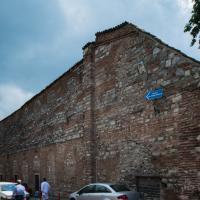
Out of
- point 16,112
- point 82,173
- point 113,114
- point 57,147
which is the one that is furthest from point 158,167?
point 16,112

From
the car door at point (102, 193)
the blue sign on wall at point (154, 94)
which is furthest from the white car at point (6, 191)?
the blue sign on wall at point (154, 94)

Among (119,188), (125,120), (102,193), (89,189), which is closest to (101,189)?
(102,193)

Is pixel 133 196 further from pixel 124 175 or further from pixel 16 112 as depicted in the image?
pixel 16 112

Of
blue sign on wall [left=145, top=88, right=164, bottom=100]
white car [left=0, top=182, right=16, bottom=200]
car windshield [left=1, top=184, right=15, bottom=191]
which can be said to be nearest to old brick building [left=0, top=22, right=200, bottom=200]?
blue sign on wall [left=145, top=88, right=164, bottom=100]

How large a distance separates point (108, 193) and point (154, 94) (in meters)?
4.21

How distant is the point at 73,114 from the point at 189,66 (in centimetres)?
921

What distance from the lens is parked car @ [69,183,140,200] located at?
49.1 feet

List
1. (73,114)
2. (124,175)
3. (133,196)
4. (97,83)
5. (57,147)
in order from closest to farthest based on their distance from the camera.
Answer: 1. (133,196)
2. (124,175)
3. (97,83)
4. (73,114)
5. (57,147)

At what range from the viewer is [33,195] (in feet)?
89.9

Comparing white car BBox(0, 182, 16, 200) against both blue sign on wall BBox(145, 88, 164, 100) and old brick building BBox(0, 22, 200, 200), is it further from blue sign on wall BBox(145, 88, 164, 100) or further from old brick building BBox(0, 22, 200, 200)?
blue sign on wall BBox(145, 88, 164, 100)

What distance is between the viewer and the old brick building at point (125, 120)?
14.4 meters

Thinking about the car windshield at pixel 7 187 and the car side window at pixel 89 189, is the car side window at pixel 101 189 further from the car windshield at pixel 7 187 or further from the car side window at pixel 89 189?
the car windshield at pixel 7 187

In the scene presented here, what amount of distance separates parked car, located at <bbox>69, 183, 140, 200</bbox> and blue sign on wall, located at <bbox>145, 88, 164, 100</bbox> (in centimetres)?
364

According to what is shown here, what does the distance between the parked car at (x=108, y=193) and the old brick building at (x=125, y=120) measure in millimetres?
986
